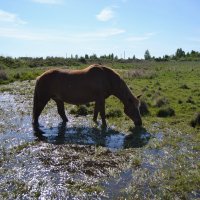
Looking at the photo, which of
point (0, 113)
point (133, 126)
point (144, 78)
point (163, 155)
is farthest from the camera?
point (144, 78)

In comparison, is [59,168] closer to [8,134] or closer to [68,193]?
[68,193]

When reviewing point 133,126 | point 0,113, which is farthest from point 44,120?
point 133,126

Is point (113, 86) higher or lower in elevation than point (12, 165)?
higher

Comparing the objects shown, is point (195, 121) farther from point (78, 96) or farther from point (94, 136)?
point (78, 96)

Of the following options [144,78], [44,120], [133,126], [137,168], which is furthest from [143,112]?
[144,78]

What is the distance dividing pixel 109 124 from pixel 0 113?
16.0ft

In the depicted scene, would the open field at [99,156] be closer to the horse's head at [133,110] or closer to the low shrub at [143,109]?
the low shrub at [143,109]

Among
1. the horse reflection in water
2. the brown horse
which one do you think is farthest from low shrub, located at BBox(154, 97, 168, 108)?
the horse reflection in water

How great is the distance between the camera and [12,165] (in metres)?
8.88

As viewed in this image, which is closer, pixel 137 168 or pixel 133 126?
pixel 137 168

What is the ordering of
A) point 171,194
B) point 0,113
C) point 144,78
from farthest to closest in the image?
point 144,78
point 0,113
point 171,194

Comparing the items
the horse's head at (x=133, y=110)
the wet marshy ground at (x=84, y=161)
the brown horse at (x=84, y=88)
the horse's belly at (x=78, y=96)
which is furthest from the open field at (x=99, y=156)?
the horse's belly at (x=78, y=96)

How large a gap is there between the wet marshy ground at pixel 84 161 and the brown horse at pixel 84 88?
0.90m

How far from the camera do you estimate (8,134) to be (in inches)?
470
